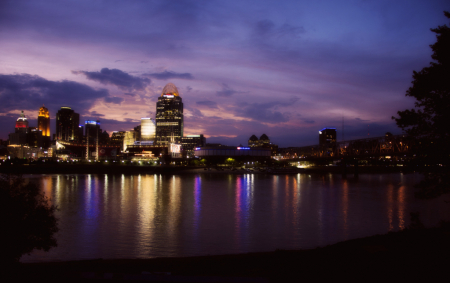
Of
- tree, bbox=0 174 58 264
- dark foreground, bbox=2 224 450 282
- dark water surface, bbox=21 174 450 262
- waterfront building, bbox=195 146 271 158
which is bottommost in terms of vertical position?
dark water surface, bbox=21 174 450 262

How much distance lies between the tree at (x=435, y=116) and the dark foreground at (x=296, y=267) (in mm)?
2537

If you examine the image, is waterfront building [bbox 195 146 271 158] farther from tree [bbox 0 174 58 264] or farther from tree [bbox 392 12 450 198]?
tree [bbox 0 174 58 264]

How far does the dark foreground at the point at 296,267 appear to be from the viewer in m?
8.37

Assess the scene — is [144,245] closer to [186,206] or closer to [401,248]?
[401,248]

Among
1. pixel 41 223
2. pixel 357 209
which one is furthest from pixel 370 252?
pixel 357 209

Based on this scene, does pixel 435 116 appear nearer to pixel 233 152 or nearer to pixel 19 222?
pixel 19 222

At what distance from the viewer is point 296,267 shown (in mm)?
10797

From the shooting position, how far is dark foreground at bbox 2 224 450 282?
837 centimetres

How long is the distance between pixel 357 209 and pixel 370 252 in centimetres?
2850

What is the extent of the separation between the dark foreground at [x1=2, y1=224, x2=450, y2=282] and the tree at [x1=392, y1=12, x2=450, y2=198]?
8.32ft

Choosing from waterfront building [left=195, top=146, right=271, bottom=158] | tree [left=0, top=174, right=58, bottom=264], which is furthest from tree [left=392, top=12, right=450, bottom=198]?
waterfront building [left=195, top=146, right=271, bottom=158]

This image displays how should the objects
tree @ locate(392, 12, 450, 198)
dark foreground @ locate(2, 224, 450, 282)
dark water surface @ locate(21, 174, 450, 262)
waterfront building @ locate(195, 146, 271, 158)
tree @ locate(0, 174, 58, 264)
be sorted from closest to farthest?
dark foreground @ locate(2, 224, 450, 282)
tree @ locate(0, 174, 58, 264)
tree @ locate(392, 12, 450, 198)
dark water surface @ locate(21, 174, 450, 262)
waterfront building @ locate(195, 146, 271, 158)

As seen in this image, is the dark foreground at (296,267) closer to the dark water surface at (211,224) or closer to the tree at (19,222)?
the tree at (19,222)

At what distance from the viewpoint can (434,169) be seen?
14766 mm
